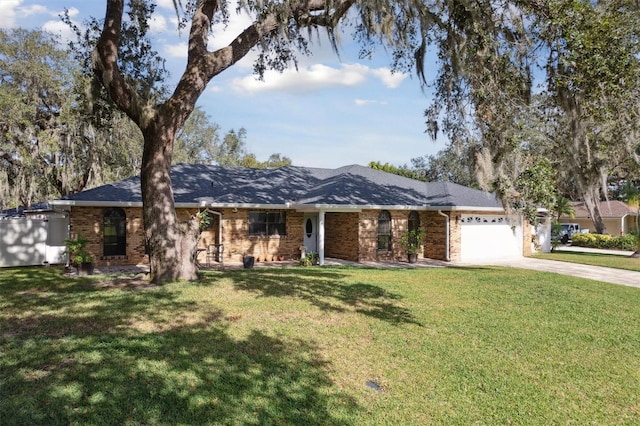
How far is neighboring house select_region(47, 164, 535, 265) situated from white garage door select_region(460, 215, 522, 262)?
0.05 metres

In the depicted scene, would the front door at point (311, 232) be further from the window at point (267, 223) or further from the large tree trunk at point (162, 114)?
the large tree trunk at point (162, 114)

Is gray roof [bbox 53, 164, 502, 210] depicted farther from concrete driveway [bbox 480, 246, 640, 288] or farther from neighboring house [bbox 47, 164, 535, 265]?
concrete driveway [bbox 480, 246, 640, 288]

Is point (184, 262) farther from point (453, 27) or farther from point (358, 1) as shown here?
point (453, 27)

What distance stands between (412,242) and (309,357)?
13.1 m

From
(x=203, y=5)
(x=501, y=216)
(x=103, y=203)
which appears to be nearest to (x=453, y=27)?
(x=203, y=5)

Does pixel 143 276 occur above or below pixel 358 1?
below

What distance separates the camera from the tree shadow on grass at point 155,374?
149 inches

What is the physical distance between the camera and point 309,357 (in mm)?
5312

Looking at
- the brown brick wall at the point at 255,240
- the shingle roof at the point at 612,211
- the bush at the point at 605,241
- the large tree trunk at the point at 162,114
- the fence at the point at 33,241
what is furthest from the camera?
the shingle roof at the point at 612,211

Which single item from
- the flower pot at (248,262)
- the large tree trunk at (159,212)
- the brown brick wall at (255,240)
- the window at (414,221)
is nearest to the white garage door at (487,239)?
the window at (414,221)

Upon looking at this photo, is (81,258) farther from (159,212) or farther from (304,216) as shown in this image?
(304,216)

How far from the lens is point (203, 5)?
34.2ft

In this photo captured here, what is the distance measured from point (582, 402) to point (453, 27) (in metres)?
6.62

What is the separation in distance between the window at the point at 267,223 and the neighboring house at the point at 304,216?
40mm
